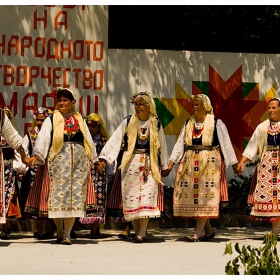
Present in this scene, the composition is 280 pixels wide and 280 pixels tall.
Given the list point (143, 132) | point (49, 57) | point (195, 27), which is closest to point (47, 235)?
point (143, 132)

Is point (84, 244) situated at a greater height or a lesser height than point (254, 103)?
lesser

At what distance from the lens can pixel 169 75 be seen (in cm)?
1388

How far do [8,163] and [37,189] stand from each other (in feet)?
2.11

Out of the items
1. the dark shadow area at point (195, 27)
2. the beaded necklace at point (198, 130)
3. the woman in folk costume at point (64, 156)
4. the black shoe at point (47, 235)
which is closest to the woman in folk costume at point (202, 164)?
the beaded necklace at point (198, 130)

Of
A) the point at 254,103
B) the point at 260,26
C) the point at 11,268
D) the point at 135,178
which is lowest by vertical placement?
the point at 11,268

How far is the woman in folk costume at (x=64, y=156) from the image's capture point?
11.1 meters

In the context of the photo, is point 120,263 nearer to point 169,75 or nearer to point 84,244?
point 84,244

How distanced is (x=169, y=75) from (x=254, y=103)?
1.23 m

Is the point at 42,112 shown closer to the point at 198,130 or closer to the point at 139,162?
the point at 139,162

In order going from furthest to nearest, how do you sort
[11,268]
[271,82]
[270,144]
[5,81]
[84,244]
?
1. [271,82]
2. [5,81]
3. [270,144]
4. [84,244]
5. [11,268]

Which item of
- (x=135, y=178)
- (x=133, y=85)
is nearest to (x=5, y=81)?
(x=133, y=85)

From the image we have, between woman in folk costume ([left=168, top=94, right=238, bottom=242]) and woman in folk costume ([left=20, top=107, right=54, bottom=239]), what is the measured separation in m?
1.52

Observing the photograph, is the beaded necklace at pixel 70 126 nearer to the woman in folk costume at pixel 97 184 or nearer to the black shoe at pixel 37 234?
the woman in folk costume at pixel 97 184

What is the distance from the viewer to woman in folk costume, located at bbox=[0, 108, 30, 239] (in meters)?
10.9
